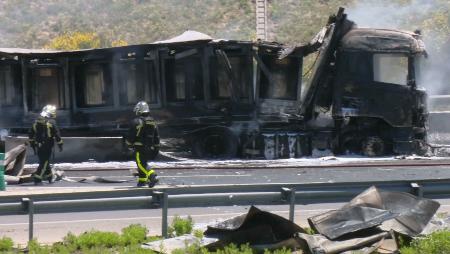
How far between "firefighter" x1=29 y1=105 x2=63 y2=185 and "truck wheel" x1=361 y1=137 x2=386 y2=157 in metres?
7.96

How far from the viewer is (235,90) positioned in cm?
1867

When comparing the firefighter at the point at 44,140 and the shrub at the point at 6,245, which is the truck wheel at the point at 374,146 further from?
the shrub at the point at 6,245

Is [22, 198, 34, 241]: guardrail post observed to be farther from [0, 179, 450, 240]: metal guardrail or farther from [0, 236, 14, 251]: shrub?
[0, 236, 14, 251]: shrub

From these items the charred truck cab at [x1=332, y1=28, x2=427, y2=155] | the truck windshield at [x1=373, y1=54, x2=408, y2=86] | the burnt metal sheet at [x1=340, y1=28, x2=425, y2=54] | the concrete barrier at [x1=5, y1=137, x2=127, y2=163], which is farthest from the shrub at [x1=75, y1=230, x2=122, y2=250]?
the truck windshield at [x1=373, y1=54, x2=408, y2=86]

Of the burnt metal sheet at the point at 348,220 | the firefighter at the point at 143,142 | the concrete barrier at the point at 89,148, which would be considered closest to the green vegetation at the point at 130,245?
the burnt metal sheet at the point at 348,220

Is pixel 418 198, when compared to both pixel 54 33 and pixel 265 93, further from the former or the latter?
pixel 54 33

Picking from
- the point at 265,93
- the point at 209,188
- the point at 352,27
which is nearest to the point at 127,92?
the point at 265,93

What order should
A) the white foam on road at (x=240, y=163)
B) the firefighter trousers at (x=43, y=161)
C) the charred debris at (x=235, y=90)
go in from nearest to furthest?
the firefighter trousers at (x=43, y=161) → the white foam on road at (x=240, y=163) → the charred debris at (x=235, y=90)

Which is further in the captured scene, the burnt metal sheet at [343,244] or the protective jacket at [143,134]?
the protective jacket at [143,134]

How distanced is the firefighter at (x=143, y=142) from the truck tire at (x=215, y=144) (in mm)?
5652

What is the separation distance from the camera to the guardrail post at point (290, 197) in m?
8.74

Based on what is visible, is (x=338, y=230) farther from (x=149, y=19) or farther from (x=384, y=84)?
(x=149, y=19)

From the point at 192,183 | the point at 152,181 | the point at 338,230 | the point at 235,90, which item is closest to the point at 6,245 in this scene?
the point at 338,230

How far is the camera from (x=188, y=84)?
1877 cm
